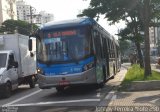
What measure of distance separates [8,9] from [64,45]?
121406 millimetres

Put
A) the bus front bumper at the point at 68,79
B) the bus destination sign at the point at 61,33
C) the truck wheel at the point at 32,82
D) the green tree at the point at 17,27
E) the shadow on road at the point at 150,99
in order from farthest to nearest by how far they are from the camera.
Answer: the green tree at the point at 17,27, the truck wheel at the point at 32,82, the bus destination sign at the point at 61,33, the bus front bumper at the point at 68,79, the shadow on road at the point at 150,99

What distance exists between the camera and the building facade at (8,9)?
13188cm

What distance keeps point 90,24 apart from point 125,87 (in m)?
3.03

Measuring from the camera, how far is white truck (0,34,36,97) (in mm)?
19516

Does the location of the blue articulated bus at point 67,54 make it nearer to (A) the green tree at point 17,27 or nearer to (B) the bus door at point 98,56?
(B) the bus door at point 98,56

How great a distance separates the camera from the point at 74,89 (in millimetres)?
21578

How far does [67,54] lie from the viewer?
58.5 feet

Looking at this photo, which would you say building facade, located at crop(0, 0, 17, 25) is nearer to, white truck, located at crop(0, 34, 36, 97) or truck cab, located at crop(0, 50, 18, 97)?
white truck, located at crop(0, 34, 36, 97)

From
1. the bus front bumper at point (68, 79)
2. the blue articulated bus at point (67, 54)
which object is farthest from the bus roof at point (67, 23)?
the bus front bumper at point (68, 79)

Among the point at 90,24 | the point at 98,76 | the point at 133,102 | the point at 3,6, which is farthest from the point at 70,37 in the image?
the point at 3,6

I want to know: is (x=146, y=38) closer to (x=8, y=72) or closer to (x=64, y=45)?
(x=64, y=45)

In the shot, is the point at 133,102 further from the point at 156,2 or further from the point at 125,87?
the point at 156,2

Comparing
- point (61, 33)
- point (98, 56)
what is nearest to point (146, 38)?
point (98, 56)

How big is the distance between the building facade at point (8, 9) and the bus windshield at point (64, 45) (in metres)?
114
